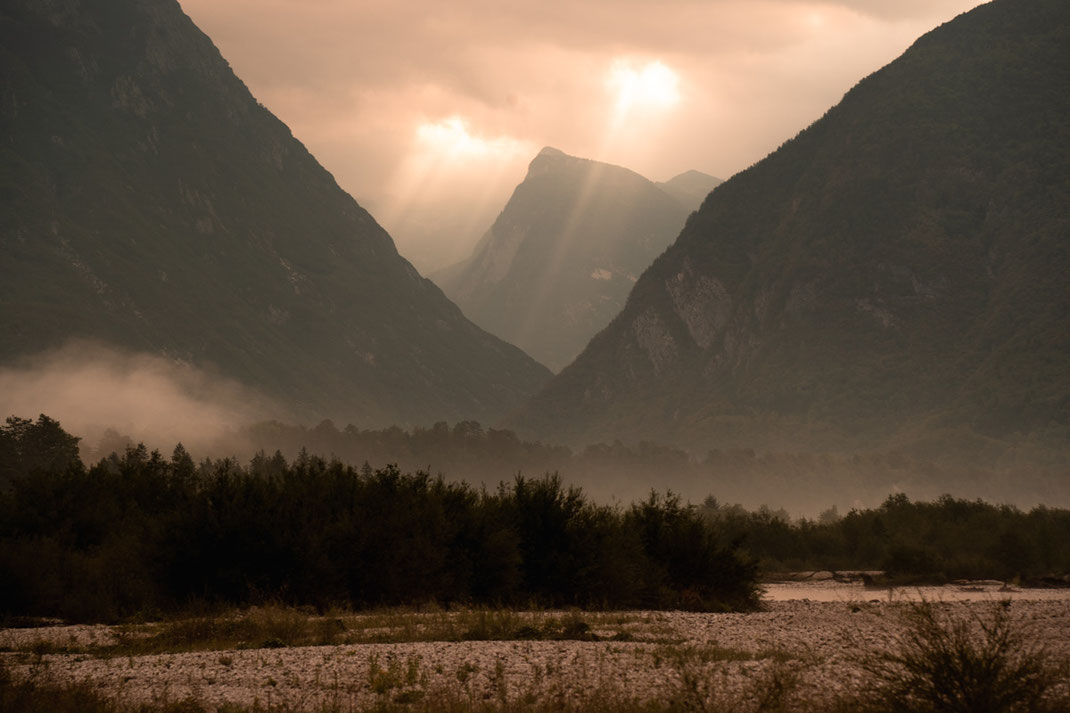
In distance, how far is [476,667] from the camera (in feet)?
58.0

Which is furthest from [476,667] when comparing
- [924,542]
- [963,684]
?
[924,542]

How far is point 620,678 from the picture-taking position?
16922 mm

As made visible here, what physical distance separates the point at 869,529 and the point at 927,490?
11009 cm

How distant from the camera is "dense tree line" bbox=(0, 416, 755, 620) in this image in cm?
2905

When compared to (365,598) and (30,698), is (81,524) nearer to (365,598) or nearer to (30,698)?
(365,598)

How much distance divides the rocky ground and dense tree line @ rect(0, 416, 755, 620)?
4679 millimetres

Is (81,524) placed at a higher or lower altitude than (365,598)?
higher

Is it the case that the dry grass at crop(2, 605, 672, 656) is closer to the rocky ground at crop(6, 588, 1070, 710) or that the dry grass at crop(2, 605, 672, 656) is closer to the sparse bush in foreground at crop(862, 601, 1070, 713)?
the rocky ground at crop(6, 588, 1070, 710)

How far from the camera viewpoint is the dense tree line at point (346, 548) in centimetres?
2905

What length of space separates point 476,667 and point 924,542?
191ft

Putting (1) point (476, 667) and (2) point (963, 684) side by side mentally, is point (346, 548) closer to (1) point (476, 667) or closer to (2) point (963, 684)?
(1) point (476, 667)

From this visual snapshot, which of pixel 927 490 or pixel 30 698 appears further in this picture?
pixel 927 490

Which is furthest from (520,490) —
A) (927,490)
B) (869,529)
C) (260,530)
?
(927,490)

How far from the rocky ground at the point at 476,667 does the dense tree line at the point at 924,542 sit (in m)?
30.3
